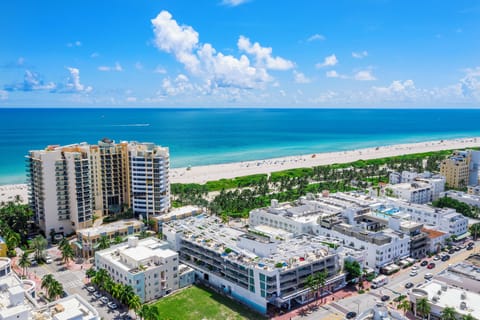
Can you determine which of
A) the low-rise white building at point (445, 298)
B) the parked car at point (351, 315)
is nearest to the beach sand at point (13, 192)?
the parked car at point (351, 315)

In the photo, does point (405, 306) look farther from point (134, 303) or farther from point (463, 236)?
point (463, 236)

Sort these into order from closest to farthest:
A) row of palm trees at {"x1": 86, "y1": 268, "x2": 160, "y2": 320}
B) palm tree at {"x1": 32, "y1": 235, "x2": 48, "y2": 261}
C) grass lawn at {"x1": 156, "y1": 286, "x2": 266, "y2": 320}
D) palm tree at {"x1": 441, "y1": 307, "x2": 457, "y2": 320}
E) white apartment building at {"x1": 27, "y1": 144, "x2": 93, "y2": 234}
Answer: palm tree at {"x1": 441, "y1": 307, "x2": 457, "y2": 320}
row of palm trees at {"x1": 86, "y1": 268, "x2": 160, "y2": 320}
grass lawn at {"x1": 156, "y1": 286, "x2": 266, "y2": 320}
palm tree at {"x1": 32, "y1": 235, "x2": 48, "y2": 261}
white apartment building at {"x1": 27, "y1": 144, "x2": 93, "y2": 234}

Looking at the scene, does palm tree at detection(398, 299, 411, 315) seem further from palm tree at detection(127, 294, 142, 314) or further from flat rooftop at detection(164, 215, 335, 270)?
palm tree at detection(127, 294, 142, 314)

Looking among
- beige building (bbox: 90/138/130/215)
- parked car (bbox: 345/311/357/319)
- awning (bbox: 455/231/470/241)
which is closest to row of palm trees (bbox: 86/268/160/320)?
parked car (bbox: 345/311/357/319)

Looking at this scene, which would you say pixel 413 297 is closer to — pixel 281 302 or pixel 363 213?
pixel 281 302

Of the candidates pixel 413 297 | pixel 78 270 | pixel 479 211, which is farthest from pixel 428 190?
pixel 78 270

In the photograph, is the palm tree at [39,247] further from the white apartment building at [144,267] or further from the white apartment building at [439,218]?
the white apartment building at [439,218]

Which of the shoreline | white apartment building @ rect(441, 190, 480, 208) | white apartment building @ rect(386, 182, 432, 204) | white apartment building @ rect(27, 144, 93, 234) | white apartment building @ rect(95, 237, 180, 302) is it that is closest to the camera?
white apartment building @ rect(95, 237, 180, 302)
